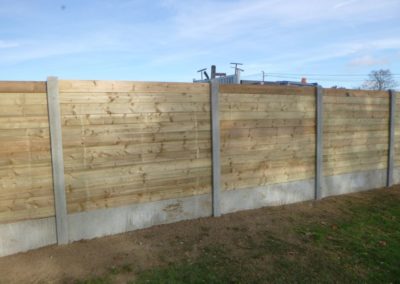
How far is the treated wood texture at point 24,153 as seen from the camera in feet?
14.2

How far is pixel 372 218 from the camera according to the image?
640 centimetres

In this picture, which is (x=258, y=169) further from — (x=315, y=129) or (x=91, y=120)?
(x=91, y=120)

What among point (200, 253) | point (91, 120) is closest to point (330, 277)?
point (200, 253)

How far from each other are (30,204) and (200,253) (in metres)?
2.11

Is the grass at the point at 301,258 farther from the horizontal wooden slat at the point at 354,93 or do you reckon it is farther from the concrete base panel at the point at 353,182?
the horizontal wooden slat at the point at 354,93

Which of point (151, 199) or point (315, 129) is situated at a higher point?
point (315, 129)

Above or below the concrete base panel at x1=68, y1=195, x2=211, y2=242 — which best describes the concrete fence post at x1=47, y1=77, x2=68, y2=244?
above

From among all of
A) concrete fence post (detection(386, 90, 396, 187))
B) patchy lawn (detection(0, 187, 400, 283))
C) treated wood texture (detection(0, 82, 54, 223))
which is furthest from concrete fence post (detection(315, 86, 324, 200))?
treated wood texture (detection(0, 82, 54, 223))

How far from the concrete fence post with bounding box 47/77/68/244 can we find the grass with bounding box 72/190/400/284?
0.97 meters

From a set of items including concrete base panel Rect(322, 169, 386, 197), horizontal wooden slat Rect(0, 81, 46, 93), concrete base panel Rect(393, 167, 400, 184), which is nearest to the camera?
horizontal wooden slat Rect(0, 81, 46, 93)

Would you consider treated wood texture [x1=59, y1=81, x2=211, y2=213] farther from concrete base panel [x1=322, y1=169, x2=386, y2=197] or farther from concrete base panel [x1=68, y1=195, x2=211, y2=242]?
concrete base panel [x1=322, y1=169, x2=386, y2=197]

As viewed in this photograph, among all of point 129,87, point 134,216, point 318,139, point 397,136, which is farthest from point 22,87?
point 397,136

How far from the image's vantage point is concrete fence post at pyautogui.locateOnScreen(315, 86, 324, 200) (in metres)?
7.14

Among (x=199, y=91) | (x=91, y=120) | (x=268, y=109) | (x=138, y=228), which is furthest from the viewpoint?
(x=268, y=109)
